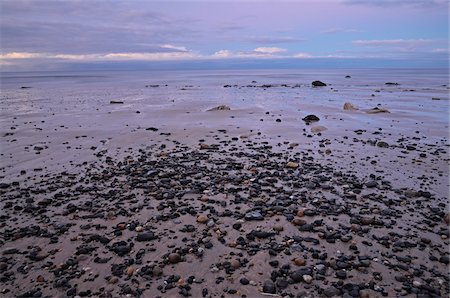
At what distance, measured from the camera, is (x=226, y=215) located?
7.71 metres

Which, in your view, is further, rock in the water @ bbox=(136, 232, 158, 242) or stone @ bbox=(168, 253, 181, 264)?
rock in the water @ bbox=(136, 232, 158, 242)

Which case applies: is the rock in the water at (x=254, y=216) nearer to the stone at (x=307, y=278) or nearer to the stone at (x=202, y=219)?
the stone at (x=202, y=219)

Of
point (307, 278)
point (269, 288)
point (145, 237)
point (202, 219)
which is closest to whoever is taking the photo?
point (269, 288)

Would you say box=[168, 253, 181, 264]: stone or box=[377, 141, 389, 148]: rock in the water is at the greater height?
box=[377, 141, 389, 148]: rock in the water

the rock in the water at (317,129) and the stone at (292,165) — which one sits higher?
the rock in the water at (317,129)

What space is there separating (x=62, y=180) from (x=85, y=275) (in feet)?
16.3

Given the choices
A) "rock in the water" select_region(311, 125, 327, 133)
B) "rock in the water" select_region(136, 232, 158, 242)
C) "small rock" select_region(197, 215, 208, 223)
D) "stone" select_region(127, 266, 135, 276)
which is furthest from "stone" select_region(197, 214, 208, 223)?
"rock in the water" select_region(311, 125, 327, 133)

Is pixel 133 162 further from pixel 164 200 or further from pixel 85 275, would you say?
pixel 85 275

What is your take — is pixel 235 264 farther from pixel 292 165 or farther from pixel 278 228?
pixel 292 165

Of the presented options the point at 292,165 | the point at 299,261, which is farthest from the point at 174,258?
the point at 292,165

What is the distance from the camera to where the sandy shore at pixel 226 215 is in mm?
5590

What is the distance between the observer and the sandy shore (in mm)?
5590

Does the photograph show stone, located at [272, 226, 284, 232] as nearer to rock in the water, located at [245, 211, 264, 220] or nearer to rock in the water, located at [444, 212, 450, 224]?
rock in the water, located at [245, 211, 264, 220]

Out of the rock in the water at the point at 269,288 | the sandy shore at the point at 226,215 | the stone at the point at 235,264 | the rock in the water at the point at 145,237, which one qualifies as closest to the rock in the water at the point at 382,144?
the sandy shore at the point at 226,215
